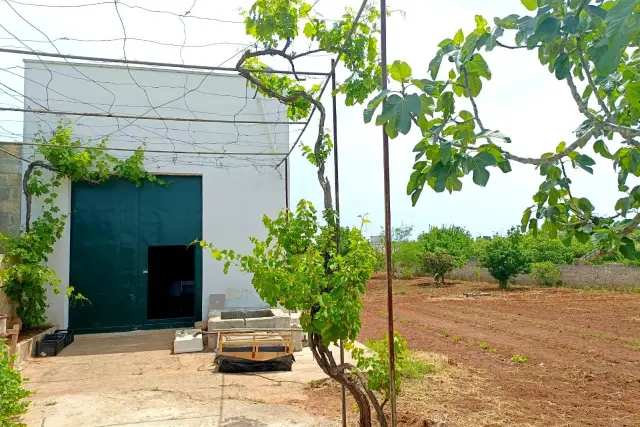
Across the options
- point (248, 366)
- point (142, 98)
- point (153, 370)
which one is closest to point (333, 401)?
point (248, 366)

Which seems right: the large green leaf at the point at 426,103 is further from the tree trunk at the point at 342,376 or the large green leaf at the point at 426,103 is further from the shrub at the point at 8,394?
the shrub at the point at 8,394

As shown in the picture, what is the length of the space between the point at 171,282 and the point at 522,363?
23.0 ft

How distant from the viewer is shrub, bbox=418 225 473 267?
2253 centimetres

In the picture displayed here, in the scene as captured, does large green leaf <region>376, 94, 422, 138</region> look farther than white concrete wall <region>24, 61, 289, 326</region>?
No

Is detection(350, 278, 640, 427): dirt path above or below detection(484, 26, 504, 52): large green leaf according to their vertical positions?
below

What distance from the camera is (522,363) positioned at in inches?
261

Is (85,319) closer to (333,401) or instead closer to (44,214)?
(44,214)

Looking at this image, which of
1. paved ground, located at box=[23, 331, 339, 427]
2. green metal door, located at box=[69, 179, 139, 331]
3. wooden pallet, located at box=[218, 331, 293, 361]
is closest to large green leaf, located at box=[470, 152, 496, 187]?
paved ground, located at box=[23, 331, 339, 427]

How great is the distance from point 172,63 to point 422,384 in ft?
14.0

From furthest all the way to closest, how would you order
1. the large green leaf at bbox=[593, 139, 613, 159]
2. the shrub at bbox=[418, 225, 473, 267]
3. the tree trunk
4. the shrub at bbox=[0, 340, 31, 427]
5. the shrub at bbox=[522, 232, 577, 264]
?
the shrub at bbox=[418, 225, 473, 267] < the shrub at bbox=[522, 232, 577, 264] < the tree trunk < the shrub at bbox=[0, 340, 31, 427] < the large green leaf at bbox=[593, 139, 613, 159]

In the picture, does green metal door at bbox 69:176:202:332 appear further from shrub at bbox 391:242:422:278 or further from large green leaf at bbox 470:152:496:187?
shrub at bbox 391:242:422:278

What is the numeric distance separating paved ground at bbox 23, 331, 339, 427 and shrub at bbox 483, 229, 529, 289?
46.0 ft

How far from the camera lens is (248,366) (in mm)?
6188

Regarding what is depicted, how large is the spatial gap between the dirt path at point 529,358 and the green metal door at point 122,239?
4.34 metres
